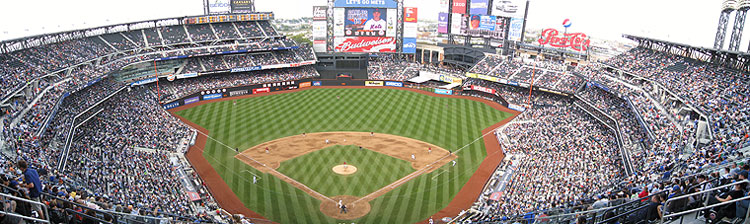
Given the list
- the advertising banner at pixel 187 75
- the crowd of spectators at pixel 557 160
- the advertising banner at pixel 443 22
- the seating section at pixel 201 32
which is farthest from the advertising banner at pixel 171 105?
the advertising banner at pixel 443 22

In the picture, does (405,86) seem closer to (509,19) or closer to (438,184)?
(509,19)

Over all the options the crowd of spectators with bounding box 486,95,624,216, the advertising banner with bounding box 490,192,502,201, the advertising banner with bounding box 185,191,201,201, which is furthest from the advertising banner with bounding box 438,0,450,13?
the advertising banner with bounding box 185,191,201,201

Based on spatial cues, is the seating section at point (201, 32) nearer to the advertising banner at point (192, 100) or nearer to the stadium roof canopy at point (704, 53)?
the advertising banner at point (192, 100)

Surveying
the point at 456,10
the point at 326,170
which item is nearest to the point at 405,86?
the point at 456,10

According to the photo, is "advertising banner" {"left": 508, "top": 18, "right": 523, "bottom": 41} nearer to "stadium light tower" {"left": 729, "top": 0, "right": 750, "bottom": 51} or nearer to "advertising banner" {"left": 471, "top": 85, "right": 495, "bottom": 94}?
"advertising banner" {"left": 471, "top": 85, "right": 495, "bottom": 94}

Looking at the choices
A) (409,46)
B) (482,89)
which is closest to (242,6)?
(409,46)

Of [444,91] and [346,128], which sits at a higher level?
[444,91]

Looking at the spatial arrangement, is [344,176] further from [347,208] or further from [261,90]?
[261,90]
